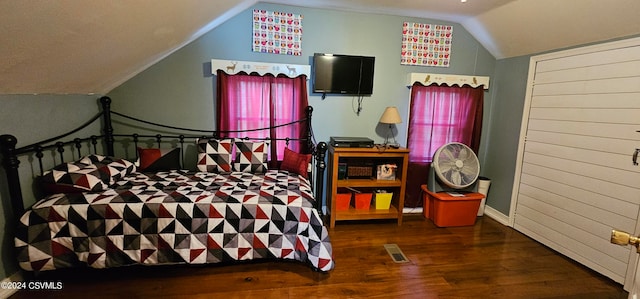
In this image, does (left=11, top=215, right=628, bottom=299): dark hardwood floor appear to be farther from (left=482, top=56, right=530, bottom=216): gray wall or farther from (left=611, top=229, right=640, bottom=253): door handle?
(left=611, top=229, right=640, bottom=253): door handle

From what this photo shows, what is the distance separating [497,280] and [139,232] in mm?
2577

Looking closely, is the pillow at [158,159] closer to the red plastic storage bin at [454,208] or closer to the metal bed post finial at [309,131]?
the metal bed post finial at [309,131]

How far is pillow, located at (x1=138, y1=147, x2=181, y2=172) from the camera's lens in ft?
8.64

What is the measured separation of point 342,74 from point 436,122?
1.24 metres

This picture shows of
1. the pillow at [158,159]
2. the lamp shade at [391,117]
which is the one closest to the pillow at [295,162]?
the lamp shade at [391,117]

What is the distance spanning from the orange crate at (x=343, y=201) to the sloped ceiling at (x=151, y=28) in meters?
1.93

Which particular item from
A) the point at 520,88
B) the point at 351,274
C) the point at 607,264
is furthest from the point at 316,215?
the point at 520,88

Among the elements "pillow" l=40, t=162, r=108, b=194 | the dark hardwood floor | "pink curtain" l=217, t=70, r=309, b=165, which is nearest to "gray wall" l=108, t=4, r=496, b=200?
"pink curtain" l=217, t=70, r=309, b=165

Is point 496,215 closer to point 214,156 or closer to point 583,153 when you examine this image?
point 583,153

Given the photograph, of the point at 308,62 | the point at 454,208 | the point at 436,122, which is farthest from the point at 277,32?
the point at 454,208

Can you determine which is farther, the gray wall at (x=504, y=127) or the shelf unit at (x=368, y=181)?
the gray wall at (x=504, y=127)

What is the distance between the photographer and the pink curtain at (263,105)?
2848 mm

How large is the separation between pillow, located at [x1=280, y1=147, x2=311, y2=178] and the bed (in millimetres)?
357

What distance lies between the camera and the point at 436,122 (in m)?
3.27
